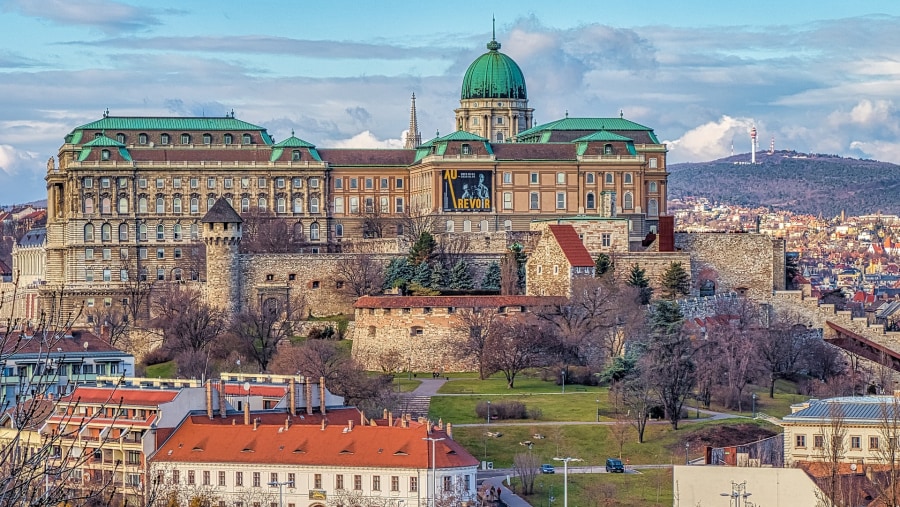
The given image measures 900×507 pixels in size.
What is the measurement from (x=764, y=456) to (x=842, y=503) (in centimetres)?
1495

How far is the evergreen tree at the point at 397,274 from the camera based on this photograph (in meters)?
99.0

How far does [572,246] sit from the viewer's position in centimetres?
9438

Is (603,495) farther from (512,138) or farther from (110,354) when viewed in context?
(512,138)

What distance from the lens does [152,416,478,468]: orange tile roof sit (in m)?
62.9

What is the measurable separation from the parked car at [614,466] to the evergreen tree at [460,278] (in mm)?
30460

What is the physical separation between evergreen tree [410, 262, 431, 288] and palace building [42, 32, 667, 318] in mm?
12139

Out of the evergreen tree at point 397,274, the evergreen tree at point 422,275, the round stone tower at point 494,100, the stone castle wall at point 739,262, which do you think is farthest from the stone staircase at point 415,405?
the round stone tower at point 494,100

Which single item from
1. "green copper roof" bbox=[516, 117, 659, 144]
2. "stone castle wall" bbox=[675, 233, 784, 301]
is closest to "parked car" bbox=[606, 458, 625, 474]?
"stone castle wall" bbox=[675, 233, 784, 301]

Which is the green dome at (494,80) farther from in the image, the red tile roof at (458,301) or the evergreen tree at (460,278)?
the red tile roof at (458,301)

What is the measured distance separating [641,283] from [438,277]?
1153cm

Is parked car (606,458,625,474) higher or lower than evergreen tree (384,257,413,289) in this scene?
lower

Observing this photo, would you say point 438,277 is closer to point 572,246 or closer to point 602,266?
point 572,246

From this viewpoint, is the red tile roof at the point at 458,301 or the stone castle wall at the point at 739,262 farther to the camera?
the stone castle wall at the point at 739,262

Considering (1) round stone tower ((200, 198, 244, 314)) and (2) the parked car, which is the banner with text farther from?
(2) the parked car
